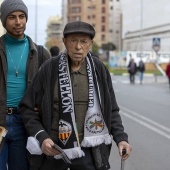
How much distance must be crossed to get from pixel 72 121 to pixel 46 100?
21cm

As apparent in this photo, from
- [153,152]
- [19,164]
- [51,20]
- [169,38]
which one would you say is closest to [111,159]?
[153,152]

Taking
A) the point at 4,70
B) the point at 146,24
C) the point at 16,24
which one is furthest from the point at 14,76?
the point at 146,24

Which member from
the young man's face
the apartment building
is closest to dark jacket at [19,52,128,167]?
the young man's face

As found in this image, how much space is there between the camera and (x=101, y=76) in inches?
118

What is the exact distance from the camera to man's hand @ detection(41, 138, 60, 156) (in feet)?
9.00

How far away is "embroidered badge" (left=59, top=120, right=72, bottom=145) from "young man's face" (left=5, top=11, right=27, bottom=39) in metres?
0.80

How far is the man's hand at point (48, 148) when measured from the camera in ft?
9.00

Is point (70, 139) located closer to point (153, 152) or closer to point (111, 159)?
point (111, 159)

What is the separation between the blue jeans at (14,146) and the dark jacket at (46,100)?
254mm

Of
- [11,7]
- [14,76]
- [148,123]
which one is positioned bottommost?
[148,123]

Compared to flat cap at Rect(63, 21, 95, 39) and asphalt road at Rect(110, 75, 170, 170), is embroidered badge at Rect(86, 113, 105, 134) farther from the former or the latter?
asphalt road at Rect(110, 75, 170, 170)

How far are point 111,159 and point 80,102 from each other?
13.9ft

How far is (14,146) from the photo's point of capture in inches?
128

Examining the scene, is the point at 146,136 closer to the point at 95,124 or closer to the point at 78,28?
the point at 95,124
